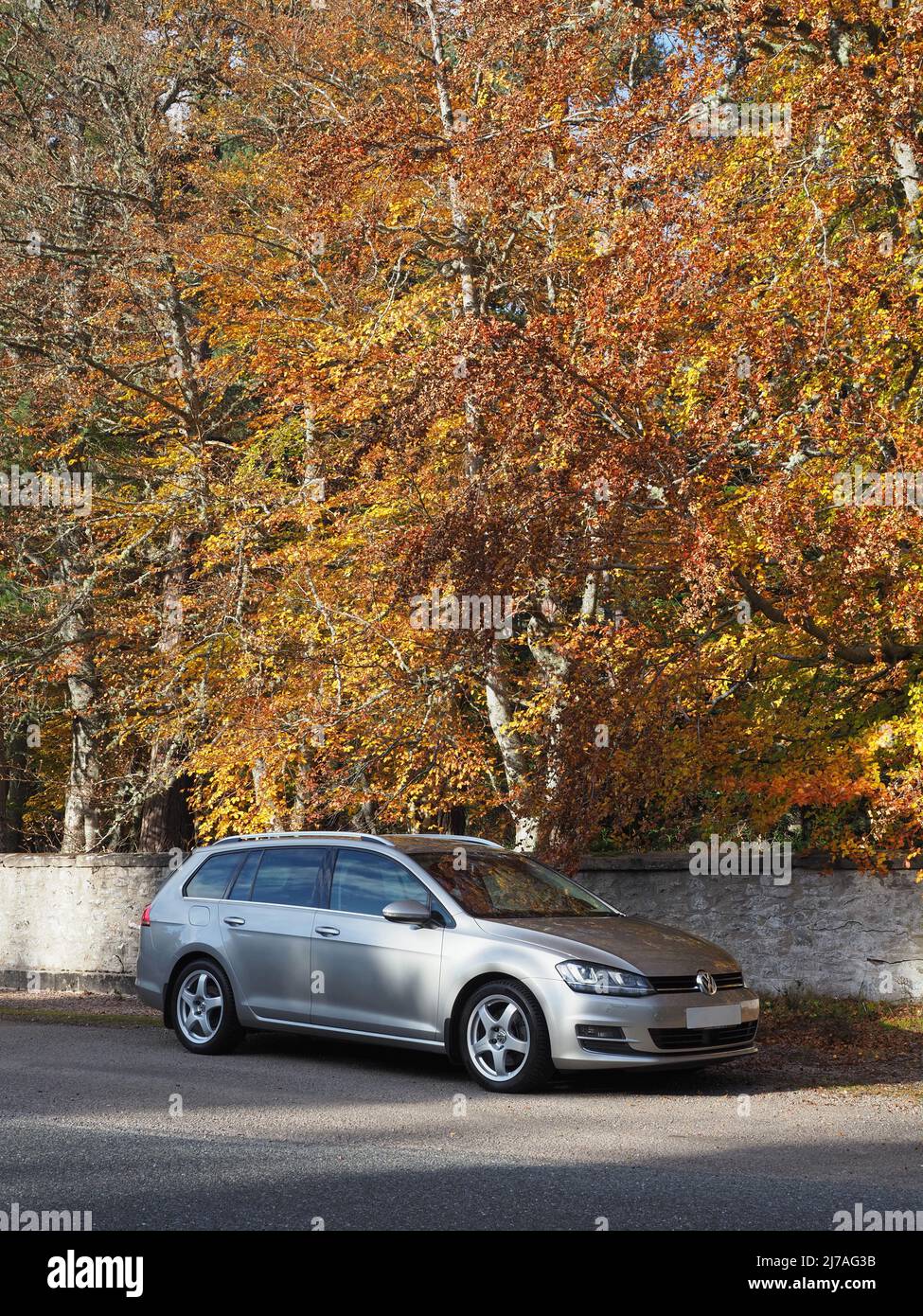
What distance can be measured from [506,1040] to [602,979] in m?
0.79

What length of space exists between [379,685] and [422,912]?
744 cm

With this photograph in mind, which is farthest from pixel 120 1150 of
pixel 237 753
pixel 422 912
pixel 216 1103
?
pixel 237 753

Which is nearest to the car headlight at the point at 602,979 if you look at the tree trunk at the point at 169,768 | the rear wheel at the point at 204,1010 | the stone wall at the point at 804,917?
the rear wheel at the point at 204,1010

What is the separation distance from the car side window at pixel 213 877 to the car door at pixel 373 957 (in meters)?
1.23

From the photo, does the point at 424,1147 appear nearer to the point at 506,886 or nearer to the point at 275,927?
the point at 506,886

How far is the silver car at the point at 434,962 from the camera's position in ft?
30.3

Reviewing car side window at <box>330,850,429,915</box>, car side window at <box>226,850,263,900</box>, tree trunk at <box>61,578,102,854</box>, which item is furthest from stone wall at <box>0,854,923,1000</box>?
tree trunk at <box>61,578,102,854</box>

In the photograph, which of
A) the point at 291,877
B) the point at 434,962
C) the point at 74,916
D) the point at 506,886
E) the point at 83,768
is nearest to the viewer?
the point at 434,962

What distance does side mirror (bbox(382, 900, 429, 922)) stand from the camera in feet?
32.6

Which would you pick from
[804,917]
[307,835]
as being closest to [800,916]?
[804,917]

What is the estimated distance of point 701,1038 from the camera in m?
9.50

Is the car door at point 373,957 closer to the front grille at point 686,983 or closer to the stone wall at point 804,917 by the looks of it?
the front grille at point 686,983

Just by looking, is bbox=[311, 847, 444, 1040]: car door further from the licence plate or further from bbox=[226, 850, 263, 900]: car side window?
the licence plate

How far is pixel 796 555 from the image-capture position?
11.4m
